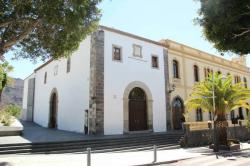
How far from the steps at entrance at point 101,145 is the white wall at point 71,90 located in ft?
14.7

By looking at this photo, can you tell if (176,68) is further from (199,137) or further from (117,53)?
(199,137)

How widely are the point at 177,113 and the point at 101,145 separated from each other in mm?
11130

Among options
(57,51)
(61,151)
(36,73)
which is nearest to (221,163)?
(61,151)

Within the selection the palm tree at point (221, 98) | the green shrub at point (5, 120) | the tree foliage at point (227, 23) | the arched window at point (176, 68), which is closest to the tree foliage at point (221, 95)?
the palm tree at point (221, 98)

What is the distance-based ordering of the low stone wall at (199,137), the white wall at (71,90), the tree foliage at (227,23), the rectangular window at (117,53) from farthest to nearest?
the rectangular window at (117,53) → the white wall at (71,90) → the low stone wall at (199,137) → the tree foliage at (227,23)

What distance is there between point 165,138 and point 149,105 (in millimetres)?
4199

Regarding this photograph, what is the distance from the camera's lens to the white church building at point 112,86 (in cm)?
1780

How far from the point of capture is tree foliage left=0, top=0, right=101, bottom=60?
32.6 feet

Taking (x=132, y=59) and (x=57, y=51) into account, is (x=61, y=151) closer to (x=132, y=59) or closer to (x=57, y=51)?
(x=57, y=51)

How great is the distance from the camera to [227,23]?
240 inches

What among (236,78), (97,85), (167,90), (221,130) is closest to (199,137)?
(221,130)

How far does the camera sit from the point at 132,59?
20.2 metres

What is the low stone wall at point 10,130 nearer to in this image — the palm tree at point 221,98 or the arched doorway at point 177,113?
the palm tree at point 221,98

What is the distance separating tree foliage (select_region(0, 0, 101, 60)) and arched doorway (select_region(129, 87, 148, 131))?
9019 mm
